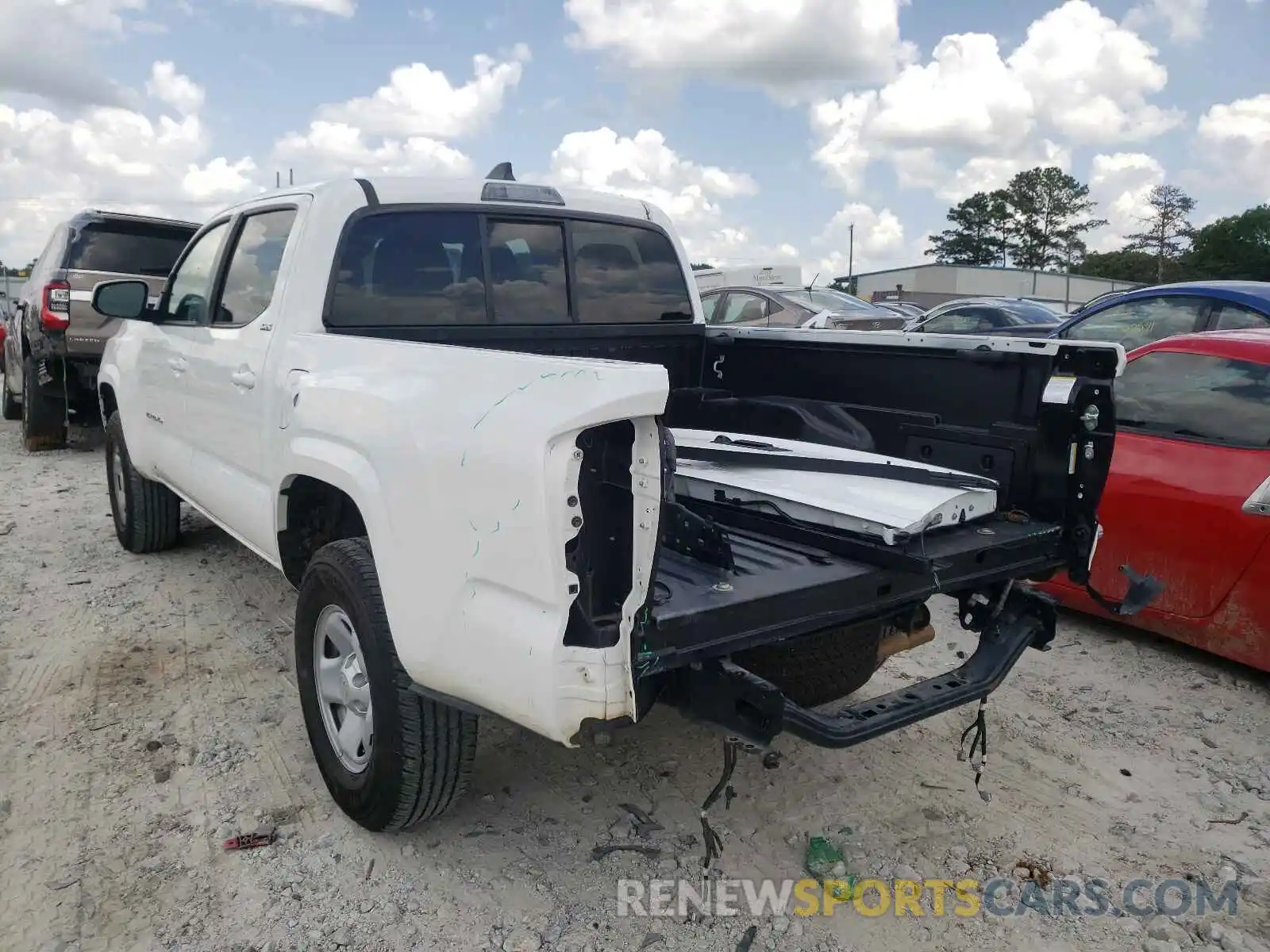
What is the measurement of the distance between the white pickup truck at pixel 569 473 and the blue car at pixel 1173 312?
133 inches

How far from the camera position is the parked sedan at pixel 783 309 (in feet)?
40.2

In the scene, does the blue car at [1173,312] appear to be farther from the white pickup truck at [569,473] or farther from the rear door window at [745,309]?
the rear door window at [745,309]

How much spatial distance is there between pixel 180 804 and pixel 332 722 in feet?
1.93

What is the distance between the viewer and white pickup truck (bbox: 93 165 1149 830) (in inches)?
82.4

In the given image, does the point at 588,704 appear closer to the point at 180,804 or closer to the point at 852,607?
the point at 852,607

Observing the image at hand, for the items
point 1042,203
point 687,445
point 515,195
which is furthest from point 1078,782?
point 1042,203

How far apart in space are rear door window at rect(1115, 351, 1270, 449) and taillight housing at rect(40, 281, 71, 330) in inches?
329

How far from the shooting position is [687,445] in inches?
140

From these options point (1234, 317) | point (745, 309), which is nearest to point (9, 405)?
point (745, 309)

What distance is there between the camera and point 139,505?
18.1 ft

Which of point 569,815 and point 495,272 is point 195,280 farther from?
point 569,815

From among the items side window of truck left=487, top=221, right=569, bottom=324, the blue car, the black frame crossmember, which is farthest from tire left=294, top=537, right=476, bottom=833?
the blue car

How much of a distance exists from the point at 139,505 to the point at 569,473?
447cm

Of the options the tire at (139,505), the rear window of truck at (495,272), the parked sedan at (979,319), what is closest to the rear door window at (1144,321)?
the rear window of truck at (495,272)
